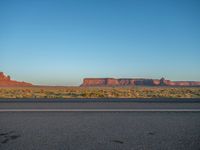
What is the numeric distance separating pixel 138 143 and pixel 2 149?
2.02 metres

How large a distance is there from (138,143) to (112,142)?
0.41 m

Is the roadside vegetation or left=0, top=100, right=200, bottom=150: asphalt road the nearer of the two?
left=0, top=100, right=200, bottom=150: asphalt road

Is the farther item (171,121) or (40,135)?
(171,121)

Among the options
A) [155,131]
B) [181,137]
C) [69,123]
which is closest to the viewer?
[181,137]

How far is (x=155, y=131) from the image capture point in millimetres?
3391

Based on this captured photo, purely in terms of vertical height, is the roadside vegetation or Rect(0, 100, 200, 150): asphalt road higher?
Rect(0, 100, 200, 150): asphalt road

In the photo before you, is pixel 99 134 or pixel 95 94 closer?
pixel 99 134

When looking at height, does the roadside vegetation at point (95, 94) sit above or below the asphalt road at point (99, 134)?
below

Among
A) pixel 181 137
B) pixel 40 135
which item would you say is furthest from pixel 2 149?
pixel 181 137

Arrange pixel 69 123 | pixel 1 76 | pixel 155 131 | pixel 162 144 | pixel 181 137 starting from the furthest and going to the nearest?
pixel 1 76
pixel 69 123
pixel 155 131
pixel 181 137
pixel 162 144

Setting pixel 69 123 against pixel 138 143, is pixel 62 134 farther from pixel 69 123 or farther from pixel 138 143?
pixel 138 143

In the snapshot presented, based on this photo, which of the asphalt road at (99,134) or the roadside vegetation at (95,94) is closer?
the asphalt road at (99,134)

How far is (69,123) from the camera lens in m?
3.96

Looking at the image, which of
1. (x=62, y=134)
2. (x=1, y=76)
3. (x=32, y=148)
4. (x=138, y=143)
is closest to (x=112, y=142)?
(x=138, y=143)
